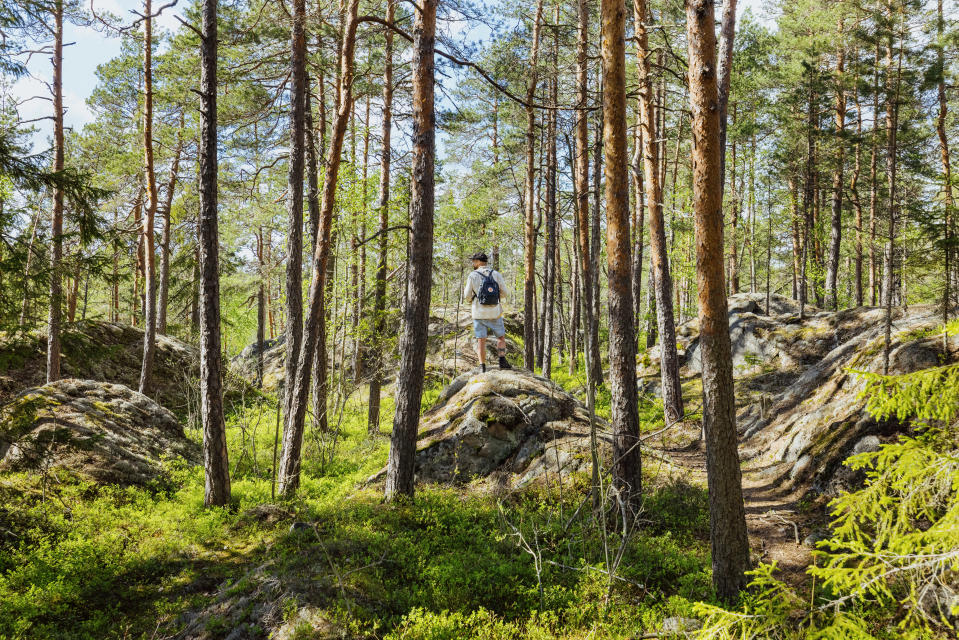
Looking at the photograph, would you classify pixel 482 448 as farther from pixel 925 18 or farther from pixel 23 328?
pixel 925 18

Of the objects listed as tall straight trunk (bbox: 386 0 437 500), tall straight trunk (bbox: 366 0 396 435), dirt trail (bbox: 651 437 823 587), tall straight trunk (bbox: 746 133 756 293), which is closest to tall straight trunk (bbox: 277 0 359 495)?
tall straight trunk (bbox: 386 0 437 500)

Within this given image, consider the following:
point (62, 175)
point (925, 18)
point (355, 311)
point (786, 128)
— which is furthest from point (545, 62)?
point (925, 18)

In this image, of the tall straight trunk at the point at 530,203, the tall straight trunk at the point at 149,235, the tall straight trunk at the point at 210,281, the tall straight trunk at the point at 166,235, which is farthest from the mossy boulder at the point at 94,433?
the tall straight trunk at the point at 530,203

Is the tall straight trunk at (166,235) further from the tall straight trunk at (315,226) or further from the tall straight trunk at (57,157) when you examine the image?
the tall straight trunk at (315,226)

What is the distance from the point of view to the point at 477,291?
338 inches

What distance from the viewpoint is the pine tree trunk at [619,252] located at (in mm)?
5918

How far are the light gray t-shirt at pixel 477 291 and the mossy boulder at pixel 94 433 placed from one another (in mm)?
6001

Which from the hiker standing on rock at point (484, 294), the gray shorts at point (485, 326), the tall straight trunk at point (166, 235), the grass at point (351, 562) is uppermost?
the tall straight trunk at point (166, 235)

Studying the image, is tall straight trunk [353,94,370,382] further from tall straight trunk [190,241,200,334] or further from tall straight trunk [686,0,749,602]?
tall straight trunk [686,0,749,602]

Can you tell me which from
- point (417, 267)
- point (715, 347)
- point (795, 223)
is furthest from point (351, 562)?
point (795, 223)

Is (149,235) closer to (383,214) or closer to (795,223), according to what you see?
(383,214)

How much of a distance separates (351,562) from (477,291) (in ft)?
16.1

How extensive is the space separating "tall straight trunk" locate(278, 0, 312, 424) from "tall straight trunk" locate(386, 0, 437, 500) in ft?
7.95

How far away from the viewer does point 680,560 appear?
5.23 m
